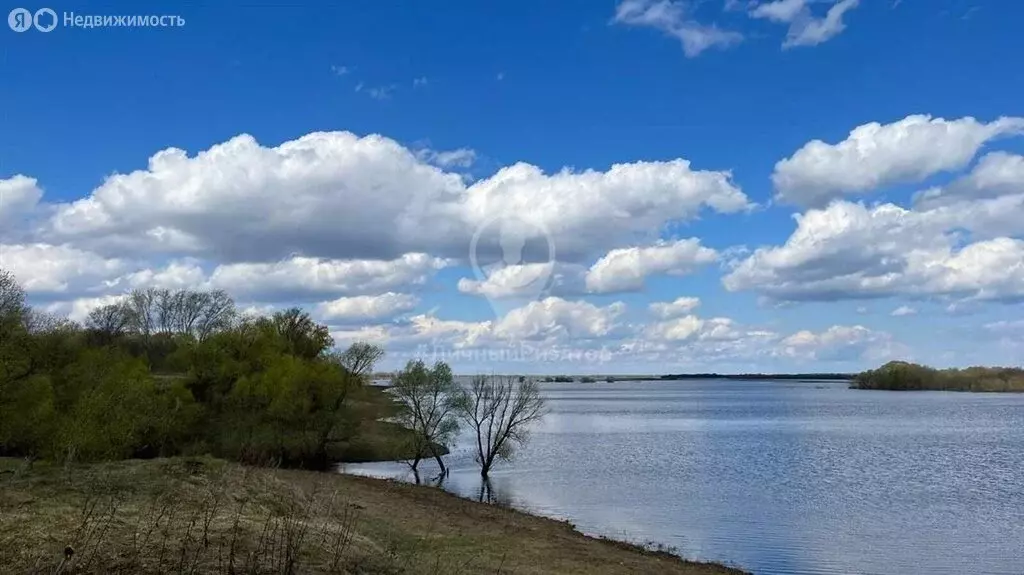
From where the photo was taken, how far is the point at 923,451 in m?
61.8

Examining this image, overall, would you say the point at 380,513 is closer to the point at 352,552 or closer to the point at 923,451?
the point at 352,552

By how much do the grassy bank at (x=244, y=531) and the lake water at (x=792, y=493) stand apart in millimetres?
5142

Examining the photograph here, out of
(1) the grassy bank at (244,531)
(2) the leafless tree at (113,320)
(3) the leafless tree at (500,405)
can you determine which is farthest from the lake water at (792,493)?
(2) the leafless tree at (113,320)

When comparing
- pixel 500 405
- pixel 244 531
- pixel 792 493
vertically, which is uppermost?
pixel 500 405

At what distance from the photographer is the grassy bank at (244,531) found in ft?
38.0

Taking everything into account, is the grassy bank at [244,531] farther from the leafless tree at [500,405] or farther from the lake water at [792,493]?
the leafless tree at [500,405]

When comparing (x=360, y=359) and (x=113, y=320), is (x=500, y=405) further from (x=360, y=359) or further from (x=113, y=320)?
(x=113, y=320)

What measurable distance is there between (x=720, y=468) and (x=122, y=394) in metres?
38.1

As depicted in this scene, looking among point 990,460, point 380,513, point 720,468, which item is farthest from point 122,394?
point 990,460

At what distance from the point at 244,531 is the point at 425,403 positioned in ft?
132

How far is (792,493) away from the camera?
4075 cm

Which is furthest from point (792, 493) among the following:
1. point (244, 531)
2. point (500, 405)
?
point (244, 531)

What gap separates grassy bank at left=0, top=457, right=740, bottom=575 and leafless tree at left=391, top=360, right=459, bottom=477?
20.0m

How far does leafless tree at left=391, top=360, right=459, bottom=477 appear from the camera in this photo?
2083 inches
